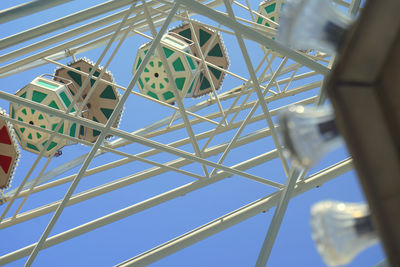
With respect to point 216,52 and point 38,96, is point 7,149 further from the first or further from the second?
point 216,52

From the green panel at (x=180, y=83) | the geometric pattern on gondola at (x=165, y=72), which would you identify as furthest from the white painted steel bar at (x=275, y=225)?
the green panel at (x=180, y=83)

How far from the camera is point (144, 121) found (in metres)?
25.9

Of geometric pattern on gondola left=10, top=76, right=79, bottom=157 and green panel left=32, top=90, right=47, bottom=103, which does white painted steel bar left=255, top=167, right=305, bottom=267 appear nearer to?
geometric pattern on gondola left=10, top=76, right=79, bottom=157

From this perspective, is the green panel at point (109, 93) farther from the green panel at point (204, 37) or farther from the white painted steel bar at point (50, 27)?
the white painted steel bar at point (50, 27)

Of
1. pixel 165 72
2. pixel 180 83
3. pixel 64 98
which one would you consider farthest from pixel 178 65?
pixel 64 98

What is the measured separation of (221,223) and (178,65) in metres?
6.19

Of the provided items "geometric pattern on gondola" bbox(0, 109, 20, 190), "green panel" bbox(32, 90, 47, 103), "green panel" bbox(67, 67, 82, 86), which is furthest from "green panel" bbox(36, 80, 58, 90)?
"geometric pattern on gondola" bbox(0, 109, 20, 190)

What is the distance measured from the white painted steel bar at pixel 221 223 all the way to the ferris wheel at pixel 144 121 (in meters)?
0.02

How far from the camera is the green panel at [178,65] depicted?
1298 cm

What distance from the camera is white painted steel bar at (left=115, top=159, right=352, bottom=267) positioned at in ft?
23.5

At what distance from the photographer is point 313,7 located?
7.12ft

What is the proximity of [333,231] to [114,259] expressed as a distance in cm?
2275

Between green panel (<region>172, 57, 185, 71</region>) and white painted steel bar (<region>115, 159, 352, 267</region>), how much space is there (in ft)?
18.5

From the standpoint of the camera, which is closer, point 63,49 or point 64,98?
point 63,49
